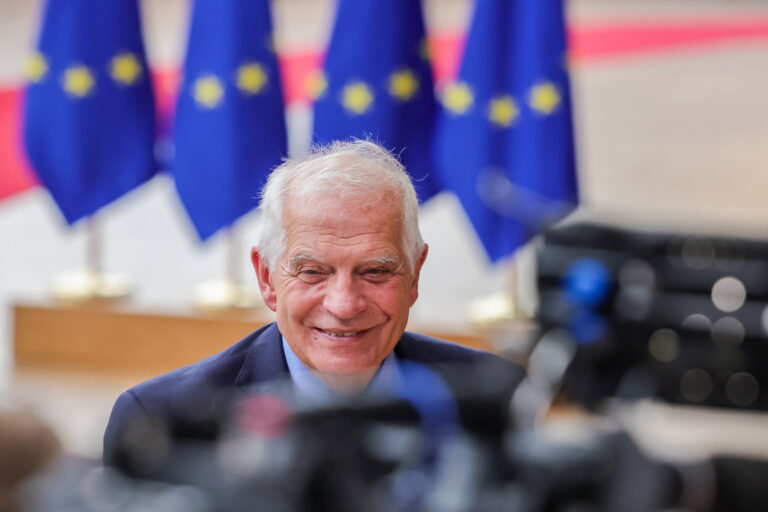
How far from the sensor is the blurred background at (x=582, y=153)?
7355 millimetres

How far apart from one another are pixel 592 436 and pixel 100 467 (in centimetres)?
38

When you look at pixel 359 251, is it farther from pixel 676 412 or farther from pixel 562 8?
pixel 562 8

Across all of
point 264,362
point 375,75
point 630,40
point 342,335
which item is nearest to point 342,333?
point 342,335

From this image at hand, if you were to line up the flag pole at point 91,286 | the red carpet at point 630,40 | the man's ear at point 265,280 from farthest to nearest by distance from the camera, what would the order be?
the red carpet at point 630,40 < the flag pole at point 91,286 < the man's ear at point 265,280

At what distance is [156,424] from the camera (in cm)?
93

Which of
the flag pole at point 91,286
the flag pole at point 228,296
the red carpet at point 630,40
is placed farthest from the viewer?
the red carpet at point 630,40

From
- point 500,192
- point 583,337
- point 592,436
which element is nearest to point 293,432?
point 592,436

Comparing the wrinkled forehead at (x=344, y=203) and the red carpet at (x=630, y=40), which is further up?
the wrinkled forehead at (x=344, y=203)

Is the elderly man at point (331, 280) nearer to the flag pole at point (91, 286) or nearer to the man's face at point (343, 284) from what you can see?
the man's face at point (343, 284)

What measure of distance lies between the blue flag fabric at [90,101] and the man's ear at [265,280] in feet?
12.0

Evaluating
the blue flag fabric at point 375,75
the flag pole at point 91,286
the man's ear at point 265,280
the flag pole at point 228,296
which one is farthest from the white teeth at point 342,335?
the flag pole at point 91,286

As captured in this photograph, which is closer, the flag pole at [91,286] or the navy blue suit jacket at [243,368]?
the navy blue suit jacket at [243,368]

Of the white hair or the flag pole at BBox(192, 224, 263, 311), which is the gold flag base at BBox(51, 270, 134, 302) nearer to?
the flag pole at BBox(192, 224, 263, 311)

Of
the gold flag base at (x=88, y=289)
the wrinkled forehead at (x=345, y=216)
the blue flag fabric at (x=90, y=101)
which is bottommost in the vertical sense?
the gold flag base at (x=88, y=289)
